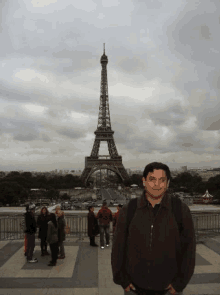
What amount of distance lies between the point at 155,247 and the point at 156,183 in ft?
2.11

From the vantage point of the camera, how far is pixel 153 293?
2605 millimetres

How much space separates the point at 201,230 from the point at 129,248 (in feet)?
27.6

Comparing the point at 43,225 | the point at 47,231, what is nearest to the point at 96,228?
the point at 43,225

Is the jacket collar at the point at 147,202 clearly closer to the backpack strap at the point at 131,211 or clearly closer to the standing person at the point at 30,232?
the backpack strap at the point at 131,211

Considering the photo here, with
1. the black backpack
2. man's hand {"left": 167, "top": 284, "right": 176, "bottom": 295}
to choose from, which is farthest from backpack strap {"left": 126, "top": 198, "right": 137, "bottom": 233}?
man's hand {"left": 167, "top": 284, "right": 176, "bottom": 295}

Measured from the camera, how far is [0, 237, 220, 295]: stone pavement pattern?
5121 millimetres

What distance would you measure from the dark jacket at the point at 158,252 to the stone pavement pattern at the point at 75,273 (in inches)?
113

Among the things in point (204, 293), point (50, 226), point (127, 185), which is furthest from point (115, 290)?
point (127, 185)

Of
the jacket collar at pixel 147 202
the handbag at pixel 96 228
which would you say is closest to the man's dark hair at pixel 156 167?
the jacket collar at pixel 147 202

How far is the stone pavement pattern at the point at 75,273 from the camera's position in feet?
16.8

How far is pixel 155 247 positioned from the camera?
2590 millimetres

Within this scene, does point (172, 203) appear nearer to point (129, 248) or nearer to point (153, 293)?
point (129, 248)

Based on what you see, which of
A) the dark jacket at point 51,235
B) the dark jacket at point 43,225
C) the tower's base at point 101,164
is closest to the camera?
the dark jacket at point 51,235

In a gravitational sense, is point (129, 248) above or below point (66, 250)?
above
